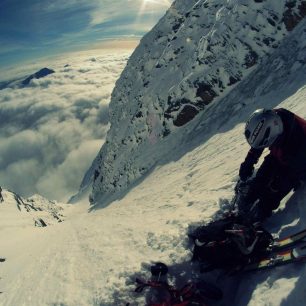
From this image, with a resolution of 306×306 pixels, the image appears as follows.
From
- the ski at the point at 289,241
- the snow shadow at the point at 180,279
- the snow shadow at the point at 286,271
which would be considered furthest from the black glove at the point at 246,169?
the snow shadow at the point at 180,279

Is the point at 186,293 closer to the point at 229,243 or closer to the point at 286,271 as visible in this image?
the point at 229,243

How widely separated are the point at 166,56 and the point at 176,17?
28035 millimetres

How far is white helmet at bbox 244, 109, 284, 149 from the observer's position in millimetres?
7293

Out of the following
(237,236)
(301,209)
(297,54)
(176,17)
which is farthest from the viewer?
(176,17)

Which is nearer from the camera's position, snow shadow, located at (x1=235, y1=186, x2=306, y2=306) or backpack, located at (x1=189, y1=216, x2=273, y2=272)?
snow shadow, located at (x1=235, y1=186, x2=306, y2=306)

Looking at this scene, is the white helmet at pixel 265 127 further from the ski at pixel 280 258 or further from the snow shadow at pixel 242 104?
the snow shadow at pixel 242 104

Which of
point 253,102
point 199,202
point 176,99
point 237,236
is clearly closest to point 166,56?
point 176,99

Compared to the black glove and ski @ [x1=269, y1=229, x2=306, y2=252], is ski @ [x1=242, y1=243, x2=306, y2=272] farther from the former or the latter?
the black glove

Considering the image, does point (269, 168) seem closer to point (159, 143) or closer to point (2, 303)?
point (2, 303)

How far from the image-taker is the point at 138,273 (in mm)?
7848

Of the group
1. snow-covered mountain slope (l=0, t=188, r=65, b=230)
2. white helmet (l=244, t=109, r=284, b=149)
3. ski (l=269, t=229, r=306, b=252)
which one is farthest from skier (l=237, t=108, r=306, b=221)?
snow-covered mountain slope (l=0, t=188, r=65, b=230)

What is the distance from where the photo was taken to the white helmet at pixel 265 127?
729 cm

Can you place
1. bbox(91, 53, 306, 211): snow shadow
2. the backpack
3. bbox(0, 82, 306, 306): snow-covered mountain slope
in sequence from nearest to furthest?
bbox(0, 82, 306, 306): snow-covered mountain slope → the backpack → bbox(91, 53, 306, 211): snow shadow

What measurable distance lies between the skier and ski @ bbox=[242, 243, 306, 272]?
1.19m
